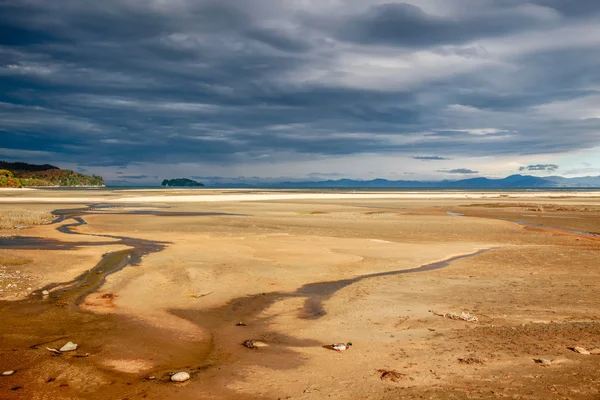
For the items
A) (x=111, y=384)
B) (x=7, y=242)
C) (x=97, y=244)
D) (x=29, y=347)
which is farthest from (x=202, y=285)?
(x=7, y=242)

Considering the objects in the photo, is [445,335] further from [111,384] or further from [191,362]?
[111,384]

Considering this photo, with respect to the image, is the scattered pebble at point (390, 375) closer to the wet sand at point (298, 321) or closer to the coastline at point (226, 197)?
the wet sand at point (298, 321)

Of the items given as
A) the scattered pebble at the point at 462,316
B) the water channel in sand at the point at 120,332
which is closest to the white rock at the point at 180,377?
the water channel in sand at the point at 120,332

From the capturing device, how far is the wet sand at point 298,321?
23.6 ft

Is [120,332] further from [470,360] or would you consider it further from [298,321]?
[470,360]

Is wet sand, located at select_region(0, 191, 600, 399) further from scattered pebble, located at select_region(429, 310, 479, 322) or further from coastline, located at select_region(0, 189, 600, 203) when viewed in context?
coastline, located at select_region(0, 189, 600, 203)

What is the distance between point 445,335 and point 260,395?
15.0ft

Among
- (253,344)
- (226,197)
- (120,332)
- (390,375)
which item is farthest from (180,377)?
(226,197)

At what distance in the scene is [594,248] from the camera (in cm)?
2233

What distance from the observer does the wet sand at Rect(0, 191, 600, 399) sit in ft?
23.6

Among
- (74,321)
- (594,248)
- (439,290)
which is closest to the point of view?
(74,321)

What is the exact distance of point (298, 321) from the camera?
10.7m

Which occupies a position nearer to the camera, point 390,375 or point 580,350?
point 390,375

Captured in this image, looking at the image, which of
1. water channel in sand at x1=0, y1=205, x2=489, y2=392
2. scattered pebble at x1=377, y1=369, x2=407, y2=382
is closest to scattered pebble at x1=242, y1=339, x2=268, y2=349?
water channel in sand at x1=0, y1=205, x2=489, y2=392
